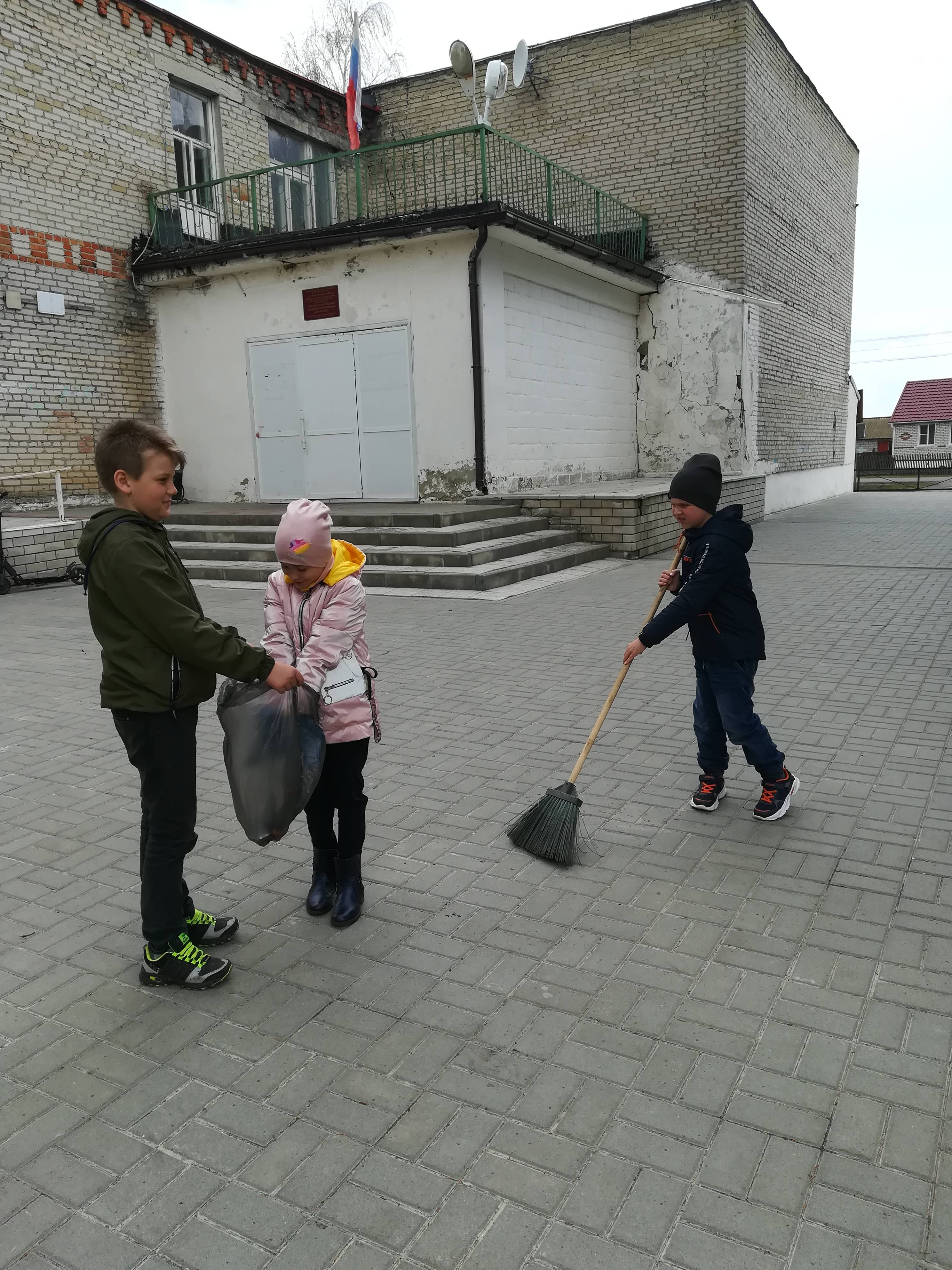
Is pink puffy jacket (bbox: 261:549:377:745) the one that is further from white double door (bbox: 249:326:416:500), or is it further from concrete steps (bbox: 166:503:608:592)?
white double door (bbox: 249:326:416:500)

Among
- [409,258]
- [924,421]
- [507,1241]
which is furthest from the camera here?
[924,421]

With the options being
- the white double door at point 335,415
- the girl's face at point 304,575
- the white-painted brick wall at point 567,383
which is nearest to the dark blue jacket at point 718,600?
the girl's face at point 304,575

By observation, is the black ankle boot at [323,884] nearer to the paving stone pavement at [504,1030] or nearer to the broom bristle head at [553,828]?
the paving stone pavement at [504,1030]

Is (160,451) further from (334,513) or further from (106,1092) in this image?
(334,513)

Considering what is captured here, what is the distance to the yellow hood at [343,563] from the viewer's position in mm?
3041

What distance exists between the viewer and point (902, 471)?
43906 millimetres

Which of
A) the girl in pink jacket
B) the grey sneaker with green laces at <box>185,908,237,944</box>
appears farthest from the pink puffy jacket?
the grey sneaker with green laces at <box>185,908,237,944</box>

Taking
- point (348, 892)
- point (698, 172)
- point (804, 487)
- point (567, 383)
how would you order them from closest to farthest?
1. point (348, 892)
2. point (567, 383)
3. point (698, 172)
4. point (804, 487)

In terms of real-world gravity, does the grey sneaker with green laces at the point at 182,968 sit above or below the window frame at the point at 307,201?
below

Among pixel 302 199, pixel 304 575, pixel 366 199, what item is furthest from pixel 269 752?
pixel 302 199

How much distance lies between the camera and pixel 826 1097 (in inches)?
92.4

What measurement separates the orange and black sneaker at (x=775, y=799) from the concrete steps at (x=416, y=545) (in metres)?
6.18

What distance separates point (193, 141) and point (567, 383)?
757 cm

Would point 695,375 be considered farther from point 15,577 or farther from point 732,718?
point 732,718
